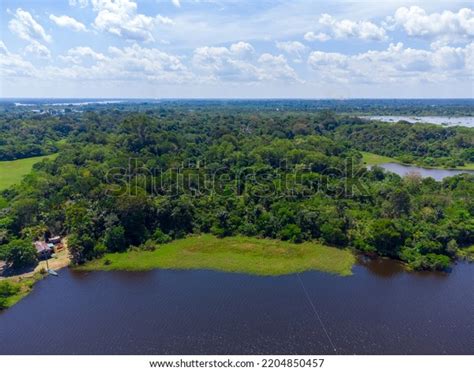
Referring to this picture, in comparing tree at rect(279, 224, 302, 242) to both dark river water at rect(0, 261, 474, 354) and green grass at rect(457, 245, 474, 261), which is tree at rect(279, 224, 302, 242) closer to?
dark river water at rect(0, 261, 474, 354)

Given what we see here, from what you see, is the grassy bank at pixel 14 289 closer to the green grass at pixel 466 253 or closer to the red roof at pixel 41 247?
the red roof at pixel 41 247

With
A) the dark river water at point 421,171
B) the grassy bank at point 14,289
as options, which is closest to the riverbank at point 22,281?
the grassy bank at point 14,289

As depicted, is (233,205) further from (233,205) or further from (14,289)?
(14,289)

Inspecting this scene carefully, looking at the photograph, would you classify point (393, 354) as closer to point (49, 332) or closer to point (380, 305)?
point (380, 305)

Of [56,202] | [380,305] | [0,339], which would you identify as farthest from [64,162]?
[380,305]

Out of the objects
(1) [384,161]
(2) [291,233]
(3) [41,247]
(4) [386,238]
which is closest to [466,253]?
(4) [386,238]

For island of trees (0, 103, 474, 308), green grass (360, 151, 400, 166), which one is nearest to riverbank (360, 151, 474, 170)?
green grass (360, 151, 400, 166)
